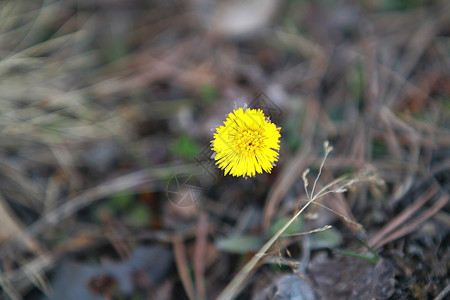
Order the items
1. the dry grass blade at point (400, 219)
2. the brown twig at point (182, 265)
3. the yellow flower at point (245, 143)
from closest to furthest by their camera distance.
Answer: the yellow flower at point (245, 143)
the dry grass blade at point (400, 219)
the brown twig at point (182, 265)

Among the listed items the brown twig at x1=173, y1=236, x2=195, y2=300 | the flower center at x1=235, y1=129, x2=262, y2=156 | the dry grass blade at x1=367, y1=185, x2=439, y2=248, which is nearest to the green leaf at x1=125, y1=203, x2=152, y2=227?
the brown twig at x1=173, y1=236, x2=195, y2=300

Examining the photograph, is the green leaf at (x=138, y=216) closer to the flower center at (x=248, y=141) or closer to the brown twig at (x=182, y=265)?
the brown twig at (x=182, y=265)

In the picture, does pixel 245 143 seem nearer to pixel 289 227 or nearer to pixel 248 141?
pixel 248 141

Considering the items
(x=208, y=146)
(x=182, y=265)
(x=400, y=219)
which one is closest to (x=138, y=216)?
(x=182, y=265)

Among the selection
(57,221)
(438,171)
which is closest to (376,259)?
(438,171)

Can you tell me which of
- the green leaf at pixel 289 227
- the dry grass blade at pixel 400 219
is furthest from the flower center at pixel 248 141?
the dry grass blade at pixel 400 219

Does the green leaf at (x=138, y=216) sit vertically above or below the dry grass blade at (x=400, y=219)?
below

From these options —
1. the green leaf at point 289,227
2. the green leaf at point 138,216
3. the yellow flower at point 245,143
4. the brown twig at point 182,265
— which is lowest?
the brown twig at point 182,265

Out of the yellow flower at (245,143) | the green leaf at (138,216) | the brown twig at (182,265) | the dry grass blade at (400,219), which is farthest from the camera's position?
the green leaf at (138,216)

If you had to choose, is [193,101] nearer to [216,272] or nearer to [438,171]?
[216,272]
